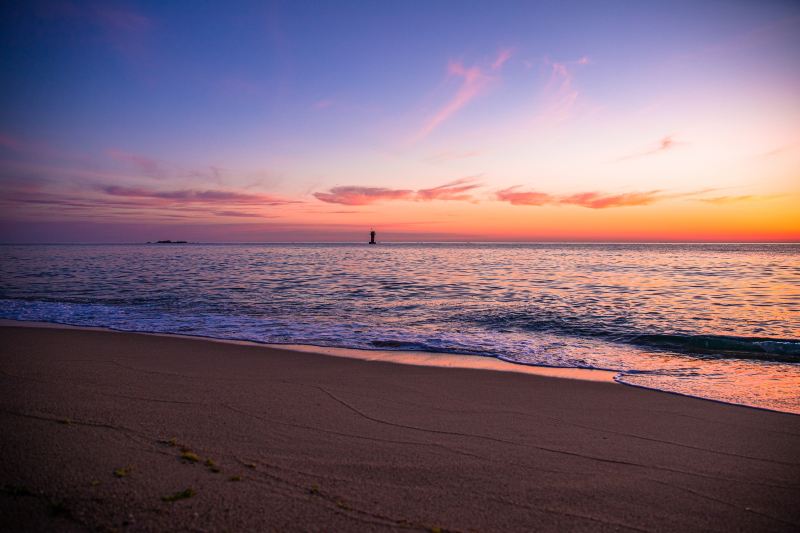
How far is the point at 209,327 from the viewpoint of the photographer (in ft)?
41.7

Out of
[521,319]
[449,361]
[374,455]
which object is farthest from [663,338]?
[374,455]

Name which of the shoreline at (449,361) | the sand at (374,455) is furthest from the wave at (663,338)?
the sand at (374,455)

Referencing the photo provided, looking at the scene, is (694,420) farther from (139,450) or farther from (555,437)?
Result: (139,450)

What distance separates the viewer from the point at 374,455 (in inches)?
166

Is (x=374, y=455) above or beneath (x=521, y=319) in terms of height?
above

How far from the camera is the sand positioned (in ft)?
10.4

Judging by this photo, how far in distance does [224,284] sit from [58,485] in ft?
74.5

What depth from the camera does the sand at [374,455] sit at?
10.4 feet

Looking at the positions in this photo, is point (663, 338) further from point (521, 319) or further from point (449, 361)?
point (449, 361)

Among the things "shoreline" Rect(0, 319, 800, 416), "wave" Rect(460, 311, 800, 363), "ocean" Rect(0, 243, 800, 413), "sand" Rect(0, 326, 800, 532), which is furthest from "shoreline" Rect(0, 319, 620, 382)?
"wave" Rect(460, 311, 800, 363)

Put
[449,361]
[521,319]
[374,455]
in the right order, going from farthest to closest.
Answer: [521,319] < [449,361] < [374,455]

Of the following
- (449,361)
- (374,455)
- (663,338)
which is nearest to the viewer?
(374,455)

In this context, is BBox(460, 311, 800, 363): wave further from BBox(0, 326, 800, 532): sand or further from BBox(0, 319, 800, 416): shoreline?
BBox(0, 326, 800, 532): sand

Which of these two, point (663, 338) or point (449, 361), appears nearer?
point (449, 361)
